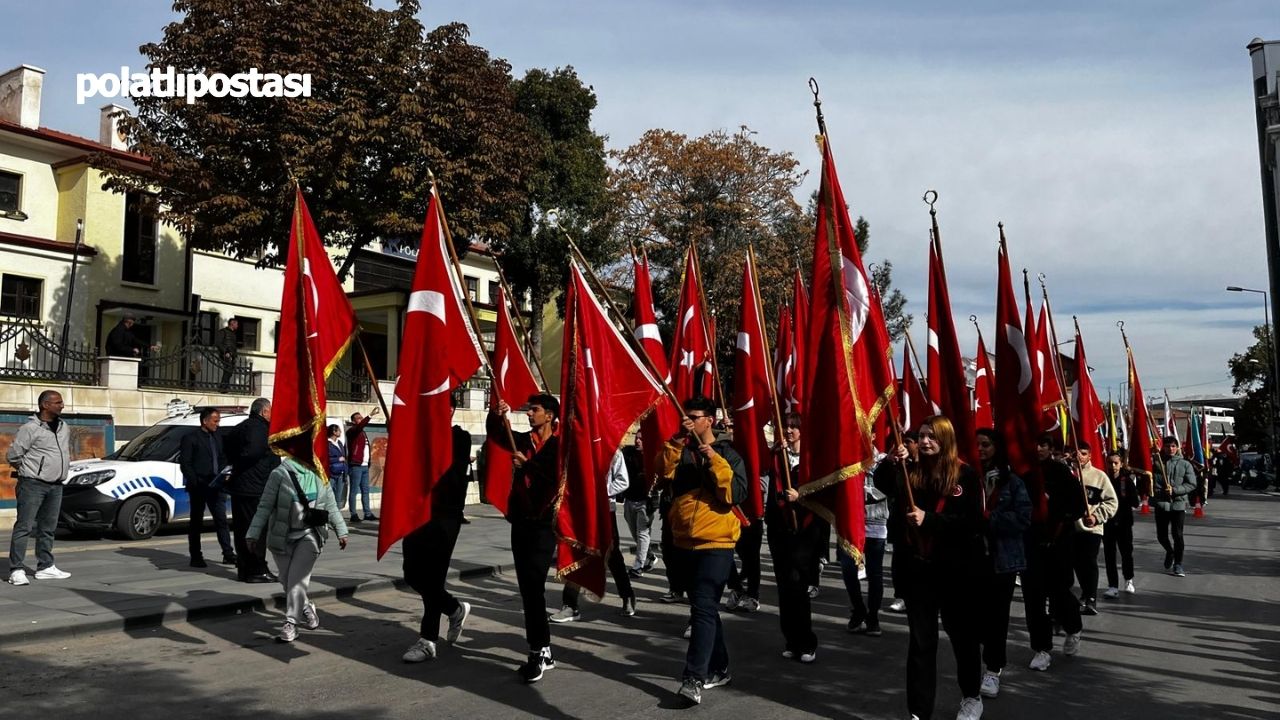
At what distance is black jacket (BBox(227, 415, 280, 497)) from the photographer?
10.7m

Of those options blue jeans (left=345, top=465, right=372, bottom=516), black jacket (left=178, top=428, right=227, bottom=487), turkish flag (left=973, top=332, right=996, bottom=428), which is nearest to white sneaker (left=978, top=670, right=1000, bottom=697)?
turkish flag (left=973, top=332, right=996, bottom=428)

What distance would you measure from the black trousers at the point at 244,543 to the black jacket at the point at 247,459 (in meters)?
0.08

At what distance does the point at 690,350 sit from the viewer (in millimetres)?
12008

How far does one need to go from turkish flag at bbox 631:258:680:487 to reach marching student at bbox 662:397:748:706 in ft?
3.36

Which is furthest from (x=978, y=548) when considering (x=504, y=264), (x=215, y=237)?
(x=504, y=264)

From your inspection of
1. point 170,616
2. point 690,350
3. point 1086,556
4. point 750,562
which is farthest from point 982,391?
point 170,616

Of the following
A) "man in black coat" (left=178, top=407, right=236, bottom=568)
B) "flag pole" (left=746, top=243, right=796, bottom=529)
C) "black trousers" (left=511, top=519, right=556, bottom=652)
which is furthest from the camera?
"man in black coat" (left=178, top=407, right=236, bottom=568)

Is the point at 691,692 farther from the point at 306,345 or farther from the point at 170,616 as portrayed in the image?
the point at 170,616

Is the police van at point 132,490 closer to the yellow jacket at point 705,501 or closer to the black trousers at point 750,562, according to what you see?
the black trousers at point 750,562

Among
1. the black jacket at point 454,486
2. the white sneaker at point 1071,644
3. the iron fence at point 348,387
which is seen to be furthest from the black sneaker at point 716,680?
the iron fence at point 348,387

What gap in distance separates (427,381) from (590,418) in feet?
4.40

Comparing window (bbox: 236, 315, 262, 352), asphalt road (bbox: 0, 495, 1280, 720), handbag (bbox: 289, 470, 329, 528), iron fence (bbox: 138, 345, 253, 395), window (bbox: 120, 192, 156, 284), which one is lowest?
asphalt road (bbox: 0, 495, 1280, 720)

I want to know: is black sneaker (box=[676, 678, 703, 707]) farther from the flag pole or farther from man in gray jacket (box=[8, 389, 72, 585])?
man in gray jacket (box=[8, 389, 72, 585])

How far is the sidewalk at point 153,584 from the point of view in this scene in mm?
8211
